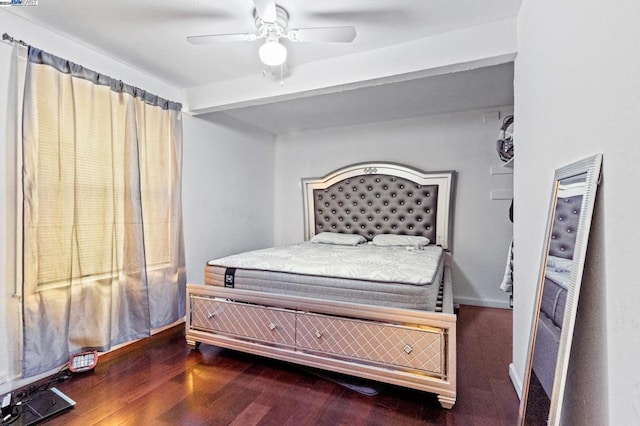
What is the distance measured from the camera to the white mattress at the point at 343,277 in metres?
1.74

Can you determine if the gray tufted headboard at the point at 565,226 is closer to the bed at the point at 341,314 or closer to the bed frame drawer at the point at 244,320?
the bed at the point at 341,314

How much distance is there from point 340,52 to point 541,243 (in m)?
1.78

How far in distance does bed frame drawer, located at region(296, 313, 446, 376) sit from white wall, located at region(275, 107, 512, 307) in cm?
194

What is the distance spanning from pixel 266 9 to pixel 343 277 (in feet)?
4.96

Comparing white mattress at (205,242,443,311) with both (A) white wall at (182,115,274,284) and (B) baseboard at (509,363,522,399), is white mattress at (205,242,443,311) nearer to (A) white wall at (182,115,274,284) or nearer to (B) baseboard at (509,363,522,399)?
(B) baseboard at (509,363,522,399)

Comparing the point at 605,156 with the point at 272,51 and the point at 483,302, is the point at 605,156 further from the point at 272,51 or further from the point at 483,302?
the point at 483,302

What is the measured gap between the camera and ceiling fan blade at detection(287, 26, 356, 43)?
164 cm

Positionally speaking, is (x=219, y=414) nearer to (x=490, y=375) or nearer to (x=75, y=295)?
(x=75, y=295)

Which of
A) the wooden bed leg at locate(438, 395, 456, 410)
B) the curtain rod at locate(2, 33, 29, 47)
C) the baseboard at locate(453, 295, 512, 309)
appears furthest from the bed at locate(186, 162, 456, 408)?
the curtain rod at locate(2, 33, 29, 47)

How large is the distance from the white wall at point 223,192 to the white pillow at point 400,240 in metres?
1.56

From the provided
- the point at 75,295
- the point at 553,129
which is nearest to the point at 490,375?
the point at 553,129

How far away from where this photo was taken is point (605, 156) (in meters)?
0.86

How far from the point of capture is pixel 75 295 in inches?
78.8

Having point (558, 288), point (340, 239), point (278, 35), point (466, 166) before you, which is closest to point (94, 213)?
point (278, 35)
